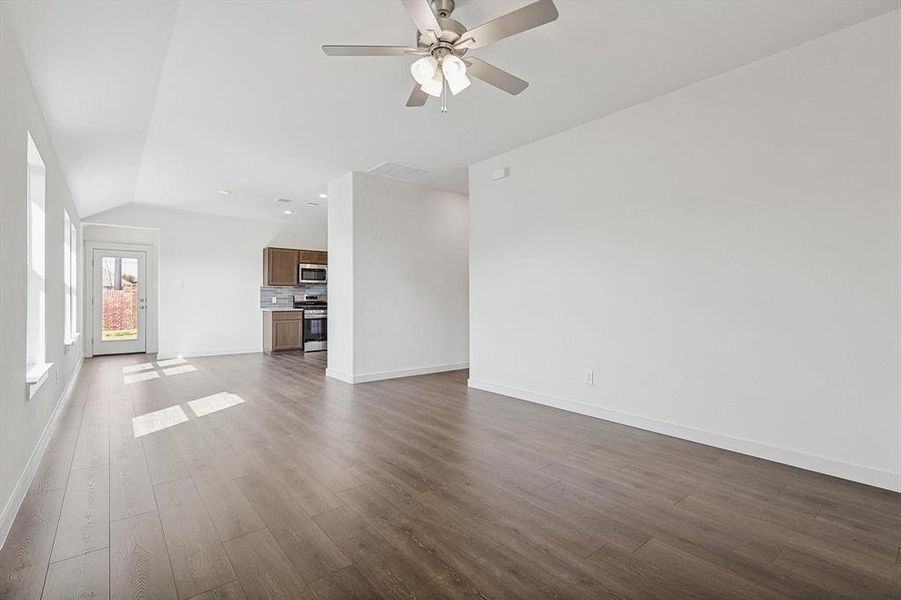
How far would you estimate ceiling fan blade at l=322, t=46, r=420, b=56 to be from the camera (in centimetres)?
222

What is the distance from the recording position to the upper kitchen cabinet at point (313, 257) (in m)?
9.12

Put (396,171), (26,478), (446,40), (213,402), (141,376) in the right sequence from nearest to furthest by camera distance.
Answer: (446,40), (26,478), (213,402), (396,171), (141,376)

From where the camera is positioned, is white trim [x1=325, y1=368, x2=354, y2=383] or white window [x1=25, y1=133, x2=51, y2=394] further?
white trim [x1=325, y1=368, x2=354, y2=383]

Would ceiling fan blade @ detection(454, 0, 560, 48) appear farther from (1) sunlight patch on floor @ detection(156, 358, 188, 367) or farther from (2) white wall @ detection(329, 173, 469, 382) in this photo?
(1) sunlight patch on floor @ detection(156, 358, 188, 367)

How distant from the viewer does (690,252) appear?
3.28 meters

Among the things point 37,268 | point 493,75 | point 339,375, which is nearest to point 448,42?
point 493,75

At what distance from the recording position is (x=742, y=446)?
299 cm

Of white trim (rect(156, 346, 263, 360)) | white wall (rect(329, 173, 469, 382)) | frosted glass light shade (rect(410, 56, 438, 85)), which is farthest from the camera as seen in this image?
white trim (rect(156, 346, 263, 360))

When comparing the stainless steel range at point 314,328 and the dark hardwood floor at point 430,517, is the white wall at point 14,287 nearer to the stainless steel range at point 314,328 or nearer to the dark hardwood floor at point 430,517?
the dark hardwood floor at point 430,517

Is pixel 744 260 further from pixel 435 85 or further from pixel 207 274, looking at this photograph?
pixel 207 274

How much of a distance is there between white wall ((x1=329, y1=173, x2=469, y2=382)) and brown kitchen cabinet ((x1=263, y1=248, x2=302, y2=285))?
10.9 feet

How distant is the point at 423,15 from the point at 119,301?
8768 mm

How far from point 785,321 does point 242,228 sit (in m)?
8.75

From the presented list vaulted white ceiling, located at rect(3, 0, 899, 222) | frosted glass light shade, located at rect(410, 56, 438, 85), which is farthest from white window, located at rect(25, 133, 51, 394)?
frosted glass light shade, located at rect(410, 56, 438, 85)
